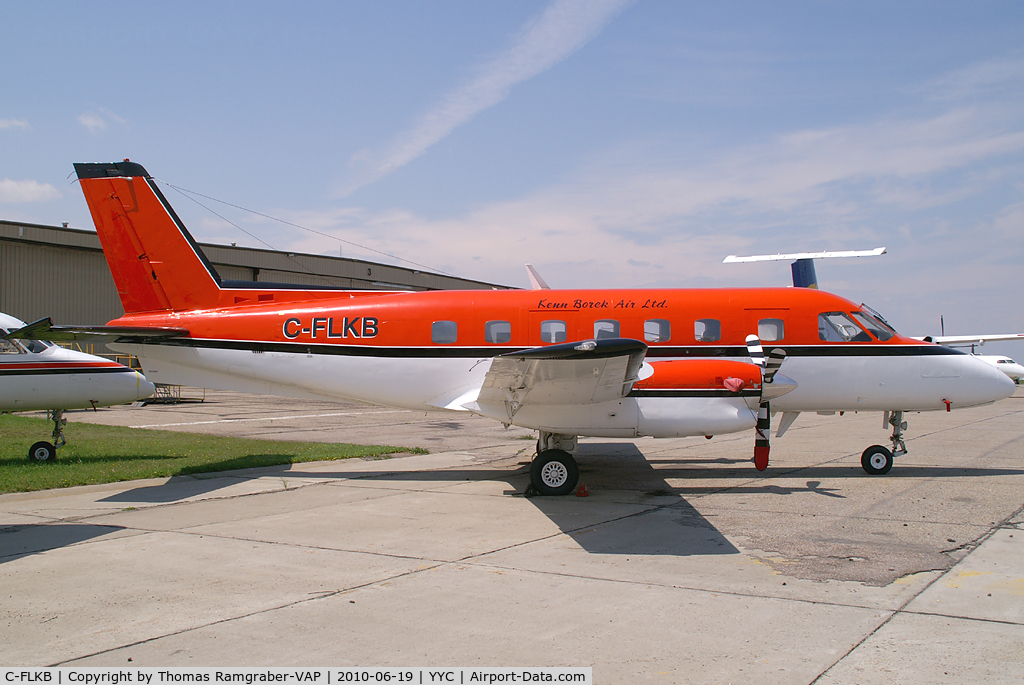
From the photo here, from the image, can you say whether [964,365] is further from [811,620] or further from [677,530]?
[811,620]

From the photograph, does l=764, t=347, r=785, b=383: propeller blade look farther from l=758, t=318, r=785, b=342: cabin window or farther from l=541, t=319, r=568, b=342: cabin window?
l=541, t=319, r=568, b=342: cabin window

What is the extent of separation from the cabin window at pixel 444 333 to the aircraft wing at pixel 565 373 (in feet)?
4.31

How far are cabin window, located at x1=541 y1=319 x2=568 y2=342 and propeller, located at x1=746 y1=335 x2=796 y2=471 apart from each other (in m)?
2.78

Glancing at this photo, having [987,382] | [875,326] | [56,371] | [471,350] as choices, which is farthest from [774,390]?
[56,371]

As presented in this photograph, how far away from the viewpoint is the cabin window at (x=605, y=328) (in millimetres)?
11227

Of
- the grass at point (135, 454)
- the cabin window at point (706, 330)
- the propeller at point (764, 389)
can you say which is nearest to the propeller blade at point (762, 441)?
the propeller at point (764, 389)

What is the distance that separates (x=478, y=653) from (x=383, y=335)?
7.48m

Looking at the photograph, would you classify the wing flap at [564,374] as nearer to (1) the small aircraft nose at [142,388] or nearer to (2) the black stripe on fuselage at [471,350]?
(2) the black stripe on fuselage at [471,350]

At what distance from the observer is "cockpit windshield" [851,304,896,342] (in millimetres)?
11680

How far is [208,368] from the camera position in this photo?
1157cm

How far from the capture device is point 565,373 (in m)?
9.20

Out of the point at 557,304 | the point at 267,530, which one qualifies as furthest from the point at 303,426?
the point at 267,530

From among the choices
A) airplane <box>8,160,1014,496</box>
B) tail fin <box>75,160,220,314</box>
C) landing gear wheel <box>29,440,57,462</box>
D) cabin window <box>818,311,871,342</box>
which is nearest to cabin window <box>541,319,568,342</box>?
airplane <box>8,160,1014,496</box>

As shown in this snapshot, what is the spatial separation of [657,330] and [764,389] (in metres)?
1.86
